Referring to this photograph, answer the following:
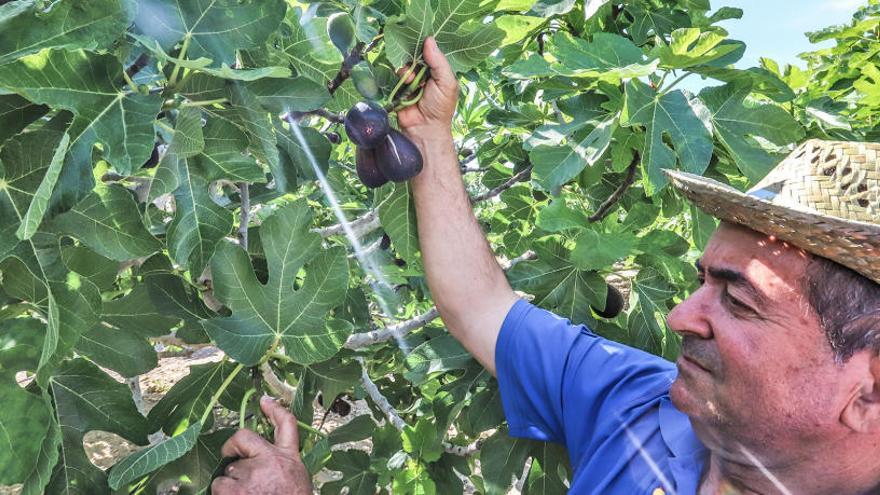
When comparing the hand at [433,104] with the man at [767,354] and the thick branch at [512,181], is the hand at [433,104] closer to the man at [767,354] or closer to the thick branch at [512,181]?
the man at [767,354]

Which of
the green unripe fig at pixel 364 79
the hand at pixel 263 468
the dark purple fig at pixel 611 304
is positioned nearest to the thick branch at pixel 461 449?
the dark purple fig at pixel 611 304

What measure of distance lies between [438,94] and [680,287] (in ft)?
3.48

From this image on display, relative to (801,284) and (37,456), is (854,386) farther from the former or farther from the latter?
(37,456)

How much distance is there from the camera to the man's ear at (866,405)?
1.40 meters

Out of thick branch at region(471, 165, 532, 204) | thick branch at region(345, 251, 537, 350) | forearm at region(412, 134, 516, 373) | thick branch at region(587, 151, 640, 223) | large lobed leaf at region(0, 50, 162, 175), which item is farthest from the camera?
thick branch at region(471, 165, 532, 204)

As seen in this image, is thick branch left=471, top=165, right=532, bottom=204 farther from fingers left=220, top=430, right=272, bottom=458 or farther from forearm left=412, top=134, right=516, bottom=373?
fingers left=220, top=430, right=272, bottom=458

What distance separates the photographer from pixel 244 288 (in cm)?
161

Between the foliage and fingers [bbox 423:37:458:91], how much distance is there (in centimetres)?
3

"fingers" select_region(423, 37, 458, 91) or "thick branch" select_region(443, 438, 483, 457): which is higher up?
"fingers" select_region(423, 37, 458, 91)

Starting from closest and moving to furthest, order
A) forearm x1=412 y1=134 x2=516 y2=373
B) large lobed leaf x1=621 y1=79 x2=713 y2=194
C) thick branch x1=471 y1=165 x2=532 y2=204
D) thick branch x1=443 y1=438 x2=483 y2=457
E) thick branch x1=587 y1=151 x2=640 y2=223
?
large lobed leaf x1=621 y1=79 x2=713 y2=194, forearm x1=412 y1=134 x2=516 y2=373, thick branch x1=587 y1=151 x2=640 y2=223, thick branch x1=443 y1=438 x2=483 y2=457, thick branch x1=471 y1=165 x2=532 y2=204

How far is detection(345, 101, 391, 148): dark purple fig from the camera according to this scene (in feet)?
4.93

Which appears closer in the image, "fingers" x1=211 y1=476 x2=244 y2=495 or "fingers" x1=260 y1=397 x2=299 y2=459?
"fingers" x1=211 y1=476 x2=244 y2=495

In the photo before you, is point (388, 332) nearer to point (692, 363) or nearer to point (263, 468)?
point (263, 468)

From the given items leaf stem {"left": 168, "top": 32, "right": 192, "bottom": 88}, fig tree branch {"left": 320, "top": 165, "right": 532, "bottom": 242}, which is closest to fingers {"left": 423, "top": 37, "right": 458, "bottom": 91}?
leaf stem {"left": 168, "top": 32, "right": 192, "bottom": 88}
